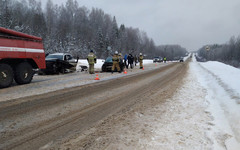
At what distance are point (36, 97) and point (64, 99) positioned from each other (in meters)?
1.03

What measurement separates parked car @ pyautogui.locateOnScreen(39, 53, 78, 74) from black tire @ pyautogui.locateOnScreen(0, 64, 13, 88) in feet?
16.6

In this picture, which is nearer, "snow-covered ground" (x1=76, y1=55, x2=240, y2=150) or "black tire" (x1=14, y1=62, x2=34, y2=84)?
"snow-covered ground" (x1=76, y1=55, x2=240, y2=150)

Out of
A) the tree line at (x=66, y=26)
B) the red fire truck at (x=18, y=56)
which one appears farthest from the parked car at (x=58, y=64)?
the tree line at (x=66, y=26)

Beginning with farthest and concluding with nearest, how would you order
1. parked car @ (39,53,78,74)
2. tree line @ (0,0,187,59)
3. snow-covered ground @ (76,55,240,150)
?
1. tree line @ (0,0,187,59)
2. parked car @ (39,53,78,74)
3. snow-covered ground @ (76,55,240,150)

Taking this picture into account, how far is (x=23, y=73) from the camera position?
8.54 m

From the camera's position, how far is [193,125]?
11.3ft

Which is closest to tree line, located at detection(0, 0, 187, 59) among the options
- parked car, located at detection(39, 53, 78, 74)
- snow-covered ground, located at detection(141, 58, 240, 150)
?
parked car, located at detection(39, 53, 78, 74)

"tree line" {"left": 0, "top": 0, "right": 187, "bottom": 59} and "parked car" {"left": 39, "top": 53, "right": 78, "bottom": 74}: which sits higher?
"tree line" {"left": 0, "top": 0, "right": 187, "bottom": 59}

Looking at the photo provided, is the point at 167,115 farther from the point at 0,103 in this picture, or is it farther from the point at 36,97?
the point at 0,103

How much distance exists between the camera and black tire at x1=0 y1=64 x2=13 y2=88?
291 inches

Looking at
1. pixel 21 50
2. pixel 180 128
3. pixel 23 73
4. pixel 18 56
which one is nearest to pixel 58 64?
pixel 23 73

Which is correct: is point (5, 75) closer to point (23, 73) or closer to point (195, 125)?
point (23, 73)

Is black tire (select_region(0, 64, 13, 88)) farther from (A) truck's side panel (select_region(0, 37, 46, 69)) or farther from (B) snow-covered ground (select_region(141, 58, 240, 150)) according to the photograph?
(B) snow-covered ground (select_region(141, 58, 240, 150))

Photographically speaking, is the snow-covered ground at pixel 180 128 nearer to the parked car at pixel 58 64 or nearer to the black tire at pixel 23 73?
the black tire at pixel 23 73
